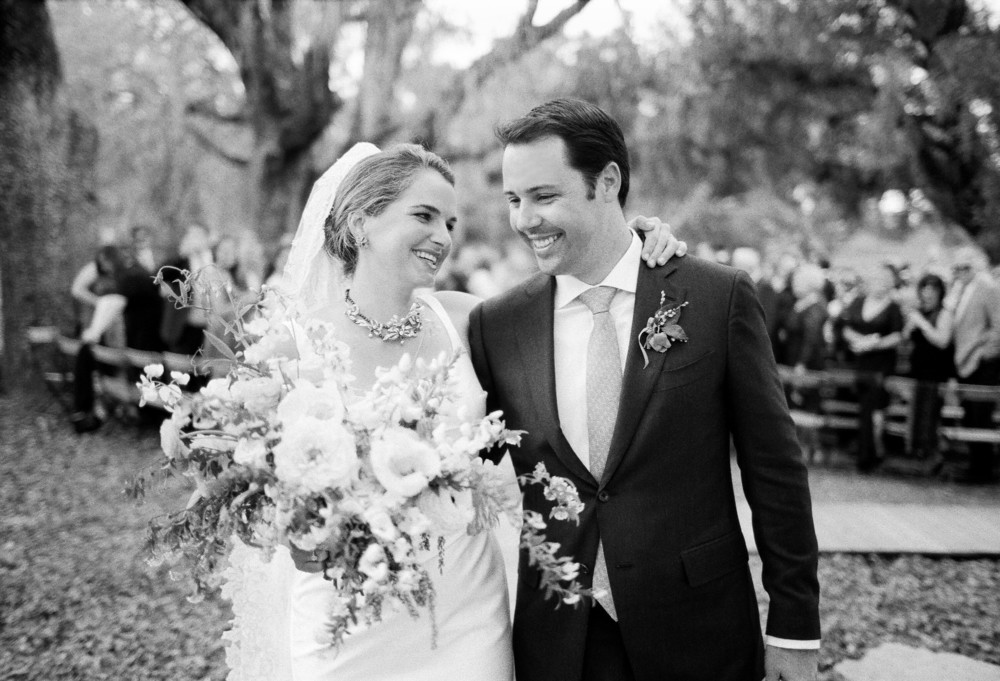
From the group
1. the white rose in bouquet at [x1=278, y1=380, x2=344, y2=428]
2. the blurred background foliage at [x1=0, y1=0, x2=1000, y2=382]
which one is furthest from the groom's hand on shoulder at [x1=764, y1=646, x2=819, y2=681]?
the blurred background foliage at [x1=0, y1=0, x2=1000, y2=382]

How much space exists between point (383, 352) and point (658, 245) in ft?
3.34

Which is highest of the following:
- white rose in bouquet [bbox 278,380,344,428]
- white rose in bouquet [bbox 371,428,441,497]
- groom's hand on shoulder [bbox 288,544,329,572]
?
white rose in bouquet [bbox 278,380,344,428]

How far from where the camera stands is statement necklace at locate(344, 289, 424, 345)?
114 inches

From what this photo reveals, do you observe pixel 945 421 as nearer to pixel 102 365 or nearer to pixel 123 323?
pixel 123 323

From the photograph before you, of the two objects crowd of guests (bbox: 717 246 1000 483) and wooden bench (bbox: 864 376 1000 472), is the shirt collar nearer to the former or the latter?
crowd of guests (bbox: 717 246 1000 483)

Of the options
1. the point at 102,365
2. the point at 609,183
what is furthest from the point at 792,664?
the point at 102,365

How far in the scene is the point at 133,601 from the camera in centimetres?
491

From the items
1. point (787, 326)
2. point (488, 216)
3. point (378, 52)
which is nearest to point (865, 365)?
point (787, 326)

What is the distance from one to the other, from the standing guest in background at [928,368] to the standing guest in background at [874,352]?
0.23 meters

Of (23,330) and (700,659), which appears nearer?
(700,659)

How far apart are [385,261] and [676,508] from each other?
130cm

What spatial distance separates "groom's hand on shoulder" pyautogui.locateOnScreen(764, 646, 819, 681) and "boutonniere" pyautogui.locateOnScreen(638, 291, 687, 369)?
89cm

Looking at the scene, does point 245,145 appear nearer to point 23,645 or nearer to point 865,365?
point 865,365

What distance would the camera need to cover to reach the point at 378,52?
1185 centimetres
